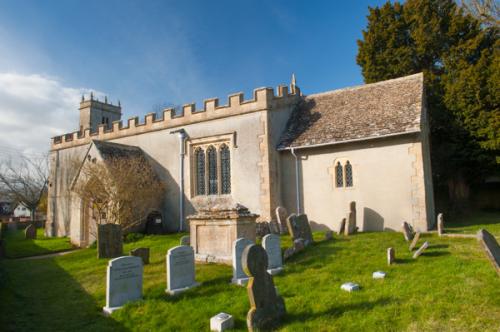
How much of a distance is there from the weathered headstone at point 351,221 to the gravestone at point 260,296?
8.48m

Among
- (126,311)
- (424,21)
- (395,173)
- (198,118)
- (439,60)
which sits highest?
(424,21)

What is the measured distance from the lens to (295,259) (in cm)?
992

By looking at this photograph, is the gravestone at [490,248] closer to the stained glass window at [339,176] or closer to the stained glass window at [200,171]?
the stained glass window at [339,176]

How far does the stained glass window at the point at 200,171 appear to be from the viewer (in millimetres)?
18359

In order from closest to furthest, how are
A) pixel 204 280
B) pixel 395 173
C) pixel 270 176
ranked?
pixel 204 280
pixel 395 173
pixel 270 176

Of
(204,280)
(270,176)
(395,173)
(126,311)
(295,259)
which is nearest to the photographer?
(126,311)

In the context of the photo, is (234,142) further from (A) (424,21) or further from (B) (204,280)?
(A) (424,21)

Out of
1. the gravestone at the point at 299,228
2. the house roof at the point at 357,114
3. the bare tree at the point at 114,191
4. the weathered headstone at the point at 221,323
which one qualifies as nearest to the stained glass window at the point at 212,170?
the bare tree at the point at 114,191

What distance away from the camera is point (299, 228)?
38.2ft

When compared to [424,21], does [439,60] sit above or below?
below

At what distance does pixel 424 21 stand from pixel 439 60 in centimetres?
255

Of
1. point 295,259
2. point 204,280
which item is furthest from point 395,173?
point 204,280

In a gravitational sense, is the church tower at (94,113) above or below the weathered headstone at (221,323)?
above

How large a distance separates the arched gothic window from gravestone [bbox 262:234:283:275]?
8.52m
